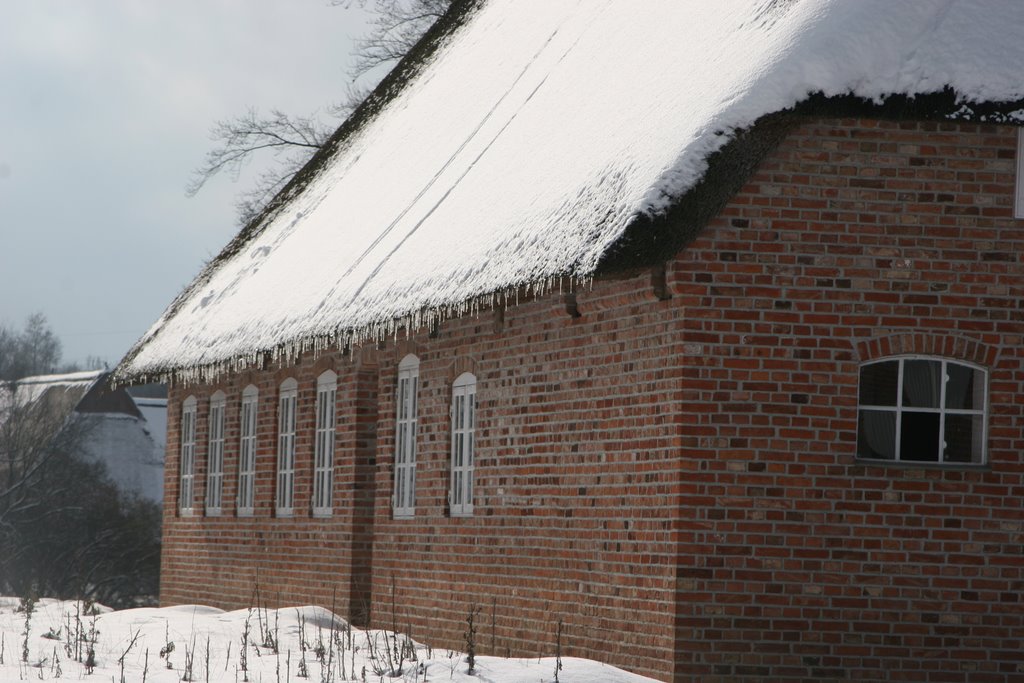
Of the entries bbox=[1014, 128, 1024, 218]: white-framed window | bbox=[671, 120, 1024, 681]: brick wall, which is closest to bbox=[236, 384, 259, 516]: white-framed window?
bbox=[671, 120, 1024, 681]: brick wall

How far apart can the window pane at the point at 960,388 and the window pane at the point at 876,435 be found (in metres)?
0.39

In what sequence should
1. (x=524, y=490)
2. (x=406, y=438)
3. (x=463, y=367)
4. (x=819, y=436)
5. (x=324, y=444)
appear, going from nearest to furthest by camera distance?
(x=819, y=436), (x=524, y=490), (x=463, y=367), (x=406, y=438), (x=324, y=444)

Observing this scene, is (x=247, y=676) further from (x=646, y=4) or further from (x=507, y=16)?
(x=507, y=16)

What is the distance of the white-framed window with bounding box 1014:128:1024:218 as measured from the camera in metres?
10.1

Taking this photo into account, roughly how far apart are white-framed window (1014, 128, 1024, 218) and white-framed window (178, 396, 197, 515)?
40.8ft

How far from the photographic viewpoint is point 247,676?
10258mm

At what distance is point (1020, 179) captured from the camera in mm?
10133

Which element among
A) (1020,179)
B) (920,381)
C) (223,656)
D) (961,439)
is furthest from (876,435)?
(223,656)

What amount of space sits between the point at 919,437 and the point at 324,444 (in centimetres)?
759

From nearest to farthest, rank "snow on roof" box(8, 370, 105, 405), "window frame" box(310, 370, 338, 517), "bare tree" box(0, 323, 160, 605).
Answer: "window frame" box(310, 370, 338, 517) → "bare tree" box(0, 323, 160, 605) → "snow on roof" box(8, 370, 105, 405)

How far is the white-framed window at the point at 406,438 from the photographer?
1426cm

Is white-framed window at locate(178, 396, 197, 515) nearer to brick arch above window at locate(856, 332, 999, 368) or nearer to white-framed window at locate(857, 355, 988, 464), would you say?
white-framed window at locate(857, 355, 988, 464)

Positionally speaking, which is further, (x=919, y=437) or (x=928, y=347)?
(x=919, y=437)

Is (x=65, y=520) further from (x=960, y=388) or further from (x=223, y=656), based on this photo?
(x=960, y=388)
